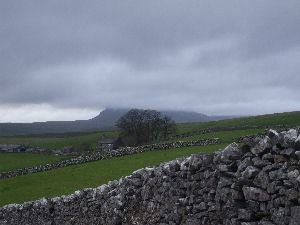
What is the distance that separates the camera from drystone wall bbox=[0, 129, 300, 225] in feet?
18.9

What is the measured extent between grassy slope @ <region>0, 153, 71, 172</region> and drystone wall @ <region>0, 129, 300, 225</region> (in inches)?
1254

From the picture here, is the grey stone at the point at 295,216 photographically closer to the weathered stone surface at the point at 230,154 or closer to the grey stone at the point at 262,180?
the grey stone at the point at 262,180

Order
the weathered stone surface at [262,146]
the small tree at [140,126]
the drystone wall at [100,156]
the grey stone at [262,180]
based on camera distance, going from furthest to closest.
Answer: the small tree at [140,126] < the drystone wall at [100,156] < the weathered stone surface at [262,146] < the grey stone at [262,180]

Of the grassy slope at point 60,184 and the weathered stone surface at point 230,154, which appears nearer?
the weathered stone surface at point 230,154

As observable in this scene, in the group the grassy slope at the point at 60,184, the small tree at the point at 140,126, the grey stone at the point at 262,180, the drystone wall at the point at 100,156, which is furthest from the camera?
the small tree at the point at 140,126

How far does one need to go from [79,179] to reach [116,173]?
2.57m

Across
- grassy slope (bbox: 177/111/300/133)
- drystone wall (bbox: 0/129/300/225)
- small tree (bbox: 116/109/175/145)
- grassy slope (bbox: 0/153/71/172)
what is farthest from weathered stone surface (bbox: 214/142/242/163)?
small tree (bbox: 116/109/175/145)

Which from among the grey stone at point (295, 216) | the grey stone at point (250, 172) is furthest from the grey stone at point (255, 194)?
the grey stone at point (295, 216)

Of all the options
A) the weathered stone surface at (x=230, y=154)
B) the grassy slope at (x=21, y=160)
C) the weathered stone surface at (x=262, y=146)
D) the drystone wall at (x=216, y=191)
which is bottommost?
the grassy slope at (x=21, y=160)

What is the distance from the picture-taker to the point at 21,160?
46.9 m

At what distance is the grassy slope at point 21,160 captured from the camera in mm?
42281

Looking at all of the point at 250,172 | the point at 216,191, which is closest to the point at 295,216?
the point at 250,172

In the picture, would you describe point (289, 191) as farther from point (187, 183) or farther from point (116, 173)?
point (116, 173)

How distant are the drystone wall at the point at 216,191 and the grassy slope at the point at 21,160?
31.8 m
